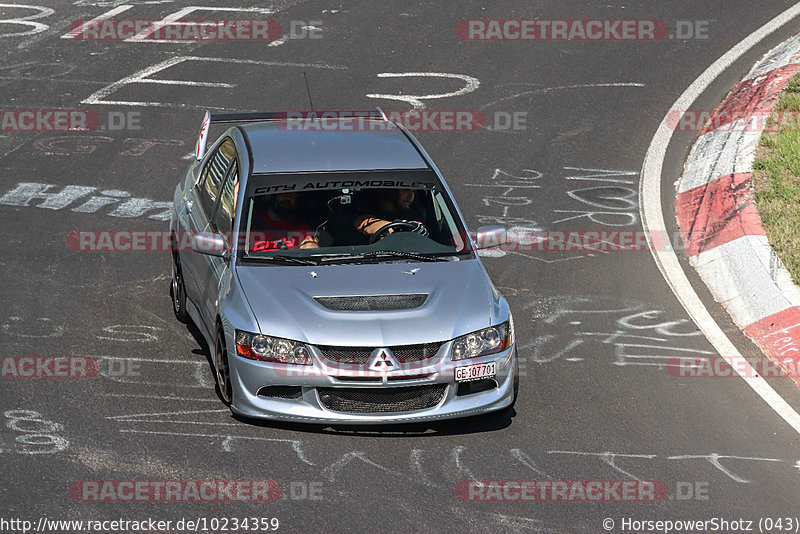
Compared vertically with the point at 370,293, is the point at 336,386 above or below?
below

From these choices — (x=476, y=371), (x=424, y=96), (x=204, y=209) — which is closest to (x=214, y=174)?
(x=204, y=209)

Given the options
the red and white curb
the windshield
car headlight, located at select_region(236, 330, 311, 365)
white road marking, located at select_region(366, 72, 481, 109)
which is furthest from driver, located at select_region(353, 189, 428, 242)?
white road marking, located at select_region(366, 72, 481, 109)

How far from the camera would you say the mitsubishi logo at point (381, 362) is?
7176mm

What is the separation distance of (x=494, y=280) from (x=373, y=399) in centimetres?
322

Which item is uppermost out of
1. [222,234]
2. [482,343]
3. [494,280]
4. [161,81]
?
[222,234]

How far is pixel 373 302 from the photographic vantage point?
24.6ft

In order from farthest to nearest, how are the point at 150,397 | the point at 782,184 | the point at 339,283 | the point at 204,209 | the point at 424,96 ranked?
the point at 424,96
the point at 782,184
the point at 204,209
the point at 150,397
the point at 339,283

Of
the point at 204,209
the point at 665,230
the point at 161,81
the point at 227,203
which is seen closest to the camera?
the point at 227,203

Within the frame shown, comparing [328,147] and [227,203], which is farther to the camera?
[328,147]

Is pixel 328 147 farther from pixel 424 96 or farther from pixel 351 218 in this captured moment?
pixel 424 96

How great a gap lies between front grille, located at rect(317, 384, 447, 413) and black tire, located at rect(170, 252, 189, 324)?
7.56 ft

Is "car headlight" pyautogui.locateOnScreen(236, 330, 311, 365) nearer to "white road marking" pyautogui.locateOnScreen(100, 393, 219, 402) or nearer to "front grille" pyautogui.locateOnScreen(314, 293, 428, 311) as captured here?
"front grille" pyautogui.locateOnScreen(314, 293, 428, 311)

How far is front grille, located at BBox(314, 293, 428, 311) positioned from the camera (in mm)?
7449

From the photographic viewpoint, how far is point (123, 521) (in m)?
6.25
